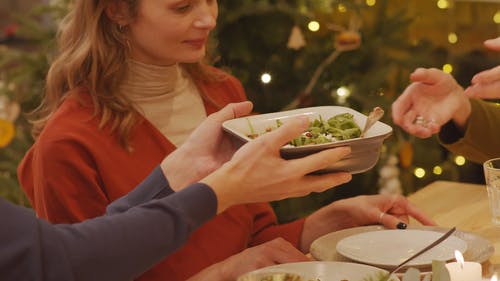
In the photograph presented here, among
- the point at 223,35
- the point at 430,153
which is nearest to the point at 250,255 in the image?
the point at 223,35

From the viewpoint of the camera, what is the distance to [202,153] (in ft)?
4.80

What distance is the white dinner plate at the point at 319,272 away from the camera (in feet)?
4.39

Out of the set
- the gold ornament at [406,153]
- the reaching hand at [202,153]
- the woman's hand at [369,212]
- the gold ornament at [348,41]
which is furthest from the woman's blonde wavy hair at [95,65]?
the gold ornament at [406,153]

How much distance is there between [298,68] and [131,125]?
5.22ft

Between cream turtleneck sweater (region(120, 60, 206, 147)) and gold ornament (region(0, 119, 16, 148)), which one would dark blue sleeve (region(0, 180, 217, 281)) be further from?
gold ornament (region(0, 119, 16, 148))

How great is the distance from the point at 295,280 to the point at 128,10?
0.87 metres

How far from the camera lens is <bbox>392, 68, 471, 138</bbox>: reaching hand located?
1822 millimetres

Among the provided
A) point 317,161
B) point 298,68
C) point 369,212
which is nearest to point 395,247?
point 369,212

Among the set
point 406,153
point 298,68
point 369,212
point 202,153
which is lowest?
point 406,153

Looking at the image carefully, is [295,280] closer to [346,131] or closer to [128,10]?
[346,131]

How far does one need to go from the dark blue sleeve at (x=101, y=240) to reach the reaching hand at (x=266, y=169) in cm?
4

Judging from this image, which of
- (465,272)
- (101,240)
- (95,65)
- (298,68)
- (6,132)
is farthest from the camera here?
(298,68)

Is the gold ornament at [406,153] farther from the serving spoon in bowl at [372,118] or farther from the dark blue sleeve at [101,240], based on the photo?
the dark blue sleeve at [101,240]

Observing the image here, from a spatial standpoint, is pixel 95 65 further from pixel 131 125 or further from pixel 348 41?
pixel 348 41
